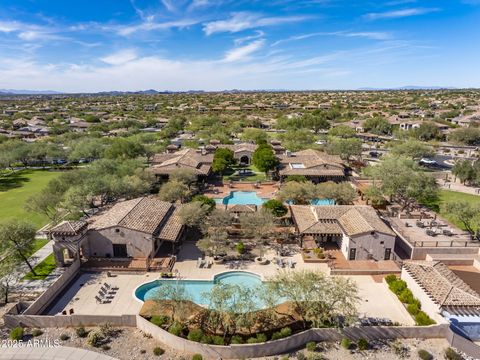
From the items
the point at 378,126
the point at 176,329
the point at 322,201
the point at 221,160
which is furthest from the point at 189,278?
the point at 378,126

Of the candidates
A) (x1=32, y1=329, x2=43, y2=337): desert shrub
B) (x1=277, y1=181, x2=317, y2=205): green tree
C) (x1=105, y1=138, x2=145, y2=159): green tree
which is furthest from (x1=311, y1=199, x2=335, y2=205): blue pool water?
(x1=105, y1=138, x2=145, y2=159): green tree

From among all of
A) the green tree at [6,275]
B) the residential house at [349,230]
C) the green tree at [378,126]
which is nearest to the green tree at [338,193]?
the residential house at [349,230]

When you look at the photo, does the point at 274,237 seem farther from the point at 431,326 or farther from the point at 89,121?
the point at 89,121

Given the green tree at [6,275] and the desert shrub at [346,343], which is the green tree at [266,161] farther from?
the green tree at [6,275]

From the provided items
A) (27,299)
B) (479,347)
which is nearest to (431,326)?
(479,347)

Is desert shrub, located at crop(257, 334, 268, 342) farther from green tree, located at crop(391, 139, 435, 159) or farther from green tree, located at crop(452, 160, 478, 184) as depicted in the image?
green tree, located at crop(391, 139, 435, 159)
